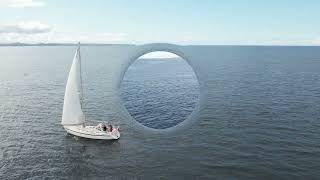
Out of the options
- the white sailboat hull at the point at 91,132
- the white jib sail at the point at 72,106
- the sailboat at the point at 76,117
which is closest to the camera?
the white sailboat hull at the point at 91,132

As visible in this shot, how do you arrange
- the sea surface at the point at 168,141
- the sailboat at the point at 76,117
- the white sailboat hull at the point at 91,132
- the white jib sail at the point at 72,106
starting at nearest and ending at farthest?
the sea surface at the point at 168,141 → the white sailboat hull at the point at 91,132 → the sailboat at the point at 76,117 → the white jib sail at the point at 72,106

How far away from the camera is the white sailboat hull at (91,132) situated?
60172 mm

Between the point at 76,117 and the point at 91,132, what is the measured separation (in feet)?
17.4

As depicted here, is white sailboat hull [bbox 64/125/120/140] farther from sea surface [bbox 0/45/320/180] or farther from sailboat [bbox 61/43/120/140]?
sea surface [bbox 0/45/320/180]

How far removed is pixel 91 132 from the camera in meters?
62.1

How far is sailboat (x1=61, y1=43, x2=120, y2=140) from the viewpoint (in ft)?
203

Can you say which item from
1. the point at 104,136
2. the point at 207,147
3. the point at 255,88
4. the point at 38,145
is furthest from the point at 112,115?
the point at 255,88

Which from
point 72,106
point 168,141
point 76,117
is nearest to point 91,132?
point 76,117

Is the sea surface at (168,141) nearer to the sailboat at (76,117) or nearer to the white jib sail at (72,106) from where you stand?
the sailboat at (76,117)

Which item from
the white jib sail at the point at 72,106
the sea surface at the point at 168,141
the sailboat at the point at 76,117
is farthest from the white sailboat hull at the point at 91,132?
the white jib sail at the point at 72,106

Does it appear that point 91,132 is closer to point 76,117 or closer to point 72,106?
point 76,117

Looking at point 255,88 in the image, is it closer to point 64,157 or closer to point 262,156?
point 262,156

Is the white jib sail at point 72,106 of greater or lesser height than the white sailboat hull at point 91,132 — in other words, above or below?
above

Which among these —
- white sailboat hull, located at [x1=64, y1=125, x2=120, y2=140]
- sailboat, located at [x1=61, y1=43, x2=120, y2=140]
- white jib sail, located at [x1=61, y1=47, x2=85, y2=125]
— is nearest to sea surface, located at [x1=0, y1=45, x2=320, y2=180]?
white sailboat hull, located at [x1=64, y1=125, x2=120, y2=140]
